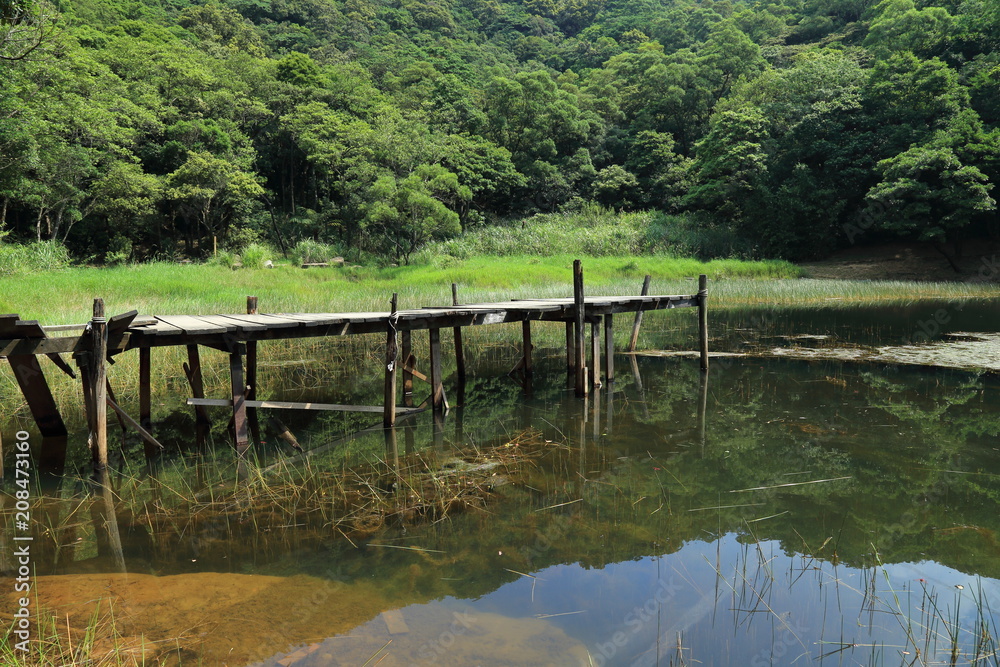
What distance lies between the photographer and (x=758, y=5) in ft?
192

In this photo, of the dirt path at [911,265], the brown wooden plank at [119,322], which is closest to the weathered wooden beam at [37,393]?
the brown wooden plank at [119,322]

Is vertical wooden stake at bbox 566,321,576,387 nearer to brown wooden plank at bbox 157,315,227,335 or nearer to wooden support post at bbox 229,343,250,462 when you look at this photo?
wooden support post at bbox 229,343,250,462

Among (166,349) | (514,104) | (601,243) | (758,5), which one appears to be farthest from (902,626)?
(758,5)

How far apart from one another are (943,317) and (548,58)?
2408 inches

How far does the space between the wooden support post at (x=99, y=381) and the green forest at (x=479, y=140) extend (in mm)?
9461

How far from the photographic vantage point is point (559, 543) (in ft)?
15.8

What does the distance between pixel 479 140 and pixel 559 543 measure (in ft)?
123

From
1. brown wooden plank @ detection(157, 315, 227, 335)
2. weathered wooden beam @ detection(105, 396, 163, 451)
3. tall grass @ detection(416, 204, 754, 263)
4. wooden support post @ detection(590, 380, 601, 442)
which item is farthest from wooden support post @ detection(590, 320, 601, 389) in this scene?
tall grass @ detection(416, 204, 754, 263)

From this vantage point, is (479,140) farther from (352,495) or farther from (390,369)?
(352,495)

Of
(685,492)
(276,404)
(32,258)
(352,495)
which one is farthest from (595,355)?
(32,258)

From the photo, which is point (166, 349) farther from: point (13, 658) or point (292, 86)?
point (292, 86)

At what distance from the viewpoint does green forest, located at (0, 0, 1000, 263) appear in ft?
87.0

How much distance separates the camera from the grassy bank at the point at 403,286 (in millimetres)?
15219

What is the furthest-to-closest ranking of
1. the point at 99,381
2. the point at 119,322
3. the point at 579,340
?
the point at 579,340 < the point at 119,322 < the point at 99,381
